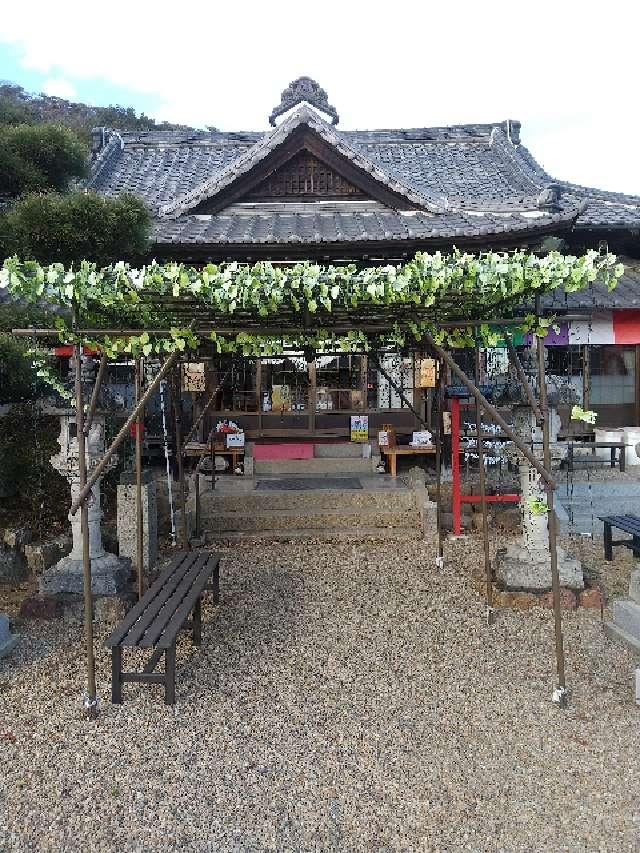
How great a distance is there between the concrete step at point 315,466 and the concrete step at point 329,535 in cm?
275

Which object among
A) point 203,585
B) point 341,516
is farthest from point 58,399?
point 341,516

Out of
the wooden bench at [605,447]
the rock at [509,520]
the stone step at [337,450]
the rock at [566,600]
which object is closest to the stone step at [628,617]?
the rock at [566,600]

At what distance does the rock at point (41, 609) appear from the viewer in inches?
254

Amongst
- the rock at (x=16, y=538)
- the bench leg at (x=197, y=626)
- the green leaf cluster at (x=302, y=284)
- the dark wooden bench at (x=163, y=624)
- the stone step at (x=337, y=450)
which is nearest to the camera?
the green leaf cluster at (x=302, y=284)

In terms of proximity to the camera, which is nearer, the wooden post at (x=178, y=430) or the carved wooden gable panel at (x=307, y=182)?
the wooden post at (x=178, y=430)

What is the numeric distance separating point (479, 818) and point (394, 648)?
2291 millimetres

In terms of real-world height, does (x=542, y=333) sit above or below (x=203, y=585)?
above

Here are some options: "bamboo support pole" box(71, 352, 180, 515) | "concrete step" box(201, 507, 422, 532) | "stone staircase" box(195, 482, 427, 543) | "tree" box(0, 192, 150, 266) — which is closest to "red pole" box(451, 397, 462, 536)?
"stone staircase" box(195, 482, 427, 543)

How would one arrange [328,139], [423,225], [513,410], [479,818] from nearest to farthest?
[479,818] → [513,410] → [423,225] → [328,139]

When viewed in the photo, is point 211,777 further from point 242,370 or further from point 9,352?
point 242,370

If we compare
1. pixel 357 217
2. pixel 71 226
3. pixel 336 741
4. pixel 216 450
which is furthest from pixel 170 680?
pixel 357 217

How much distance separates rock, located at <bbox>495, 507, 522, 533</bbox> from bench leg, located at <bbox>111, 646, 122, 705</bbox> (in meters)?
6.72

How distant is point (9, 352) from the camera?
5.80 meters

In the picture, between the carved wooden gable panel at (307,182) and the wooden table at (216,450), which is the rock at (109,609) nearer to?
the wooden table at (216,450)
